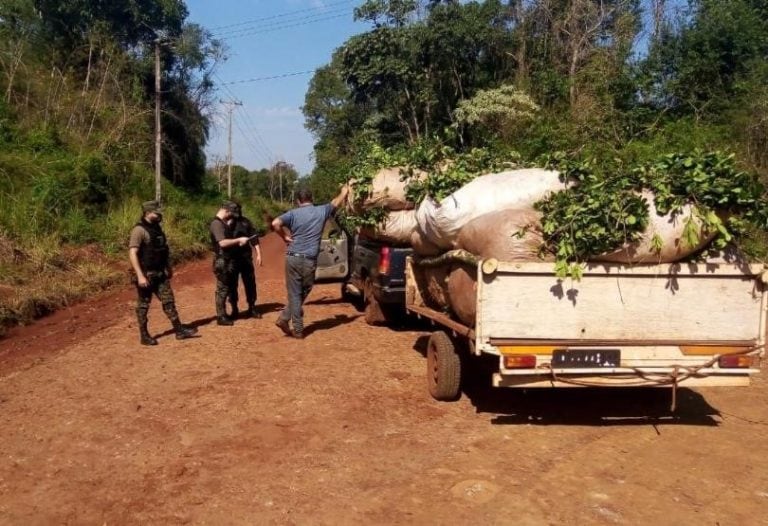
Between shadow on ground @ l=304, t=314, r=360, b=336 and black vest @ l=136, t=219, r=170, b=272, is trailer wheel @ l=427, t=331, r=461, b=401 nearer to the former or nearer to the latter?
shadow on ground @ l=304, t=314, r=360, b=336

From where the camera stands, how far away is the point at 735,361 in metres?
4.85

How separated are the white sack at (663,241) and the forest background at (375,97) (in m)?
4.28

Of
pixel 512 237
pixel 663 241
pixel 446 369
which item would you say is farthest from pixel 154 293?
pixel 663 241

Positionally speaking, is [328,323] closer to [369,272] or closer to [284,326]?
[369,272]

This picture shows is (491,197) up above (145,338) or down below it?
above

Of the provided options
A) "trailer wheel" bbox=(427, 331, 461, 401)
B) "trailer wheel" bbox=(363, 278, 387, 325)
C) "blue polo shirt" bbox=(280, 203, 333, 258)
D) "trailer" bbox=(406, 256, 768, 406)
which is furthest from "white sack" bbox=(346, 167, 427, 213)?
"trailer" bbox=(406, 256, 768, 406)

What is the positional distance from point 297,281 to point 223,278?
1287mm

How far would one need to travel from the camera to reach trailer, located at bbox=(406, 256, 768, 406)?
4734 millimetres

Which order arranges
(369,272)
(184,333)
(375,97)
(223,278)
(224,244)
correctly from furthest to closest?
(375,97)
(369,272)
(223,278)
(224,244)
(184,333)

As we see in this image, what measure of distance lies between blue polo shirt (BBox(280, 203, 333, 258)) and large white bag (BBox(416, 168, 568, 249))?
246cm

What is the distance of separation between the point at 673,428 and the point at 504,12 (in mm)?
24339

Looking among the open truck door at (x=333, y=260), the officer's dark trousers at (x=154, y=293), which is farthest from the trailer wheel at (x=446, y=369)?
the open truck door at (x=333, y=260)

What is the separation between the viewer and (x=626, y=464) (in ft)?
14.7

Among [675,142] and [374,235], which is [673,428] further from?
[675,142]
